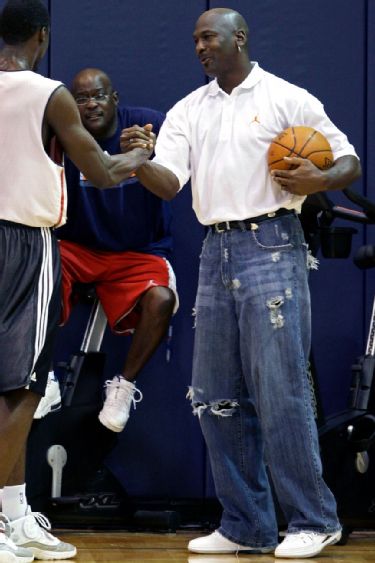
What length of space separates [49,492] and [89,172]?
1.64 meters

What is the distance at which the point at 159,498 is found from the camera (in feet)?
17.4

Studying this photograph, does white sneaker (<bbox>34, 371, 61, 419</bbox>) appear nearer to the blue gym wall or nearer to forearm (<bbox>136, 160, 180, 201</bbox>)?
the blue gym wall

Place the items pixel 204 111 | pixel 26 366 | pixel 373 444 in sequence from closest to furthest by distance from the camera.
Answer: pixel 26 366
pixel 204 111
pixel 373 444

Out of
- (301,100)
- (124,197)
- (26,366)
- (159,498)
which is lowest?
(159,498)

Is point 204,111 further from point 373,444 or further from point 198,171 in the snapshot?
point 373,444

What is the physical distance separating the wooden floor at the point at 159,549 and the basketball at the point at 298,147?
4.55 feet

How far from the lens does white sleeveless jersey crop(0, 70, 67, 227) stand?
375 cm

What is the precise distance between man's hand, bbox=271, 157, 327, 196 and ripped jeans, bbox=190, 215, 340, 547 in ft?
0.52

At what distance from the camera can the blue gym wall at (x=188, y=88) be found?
534cm

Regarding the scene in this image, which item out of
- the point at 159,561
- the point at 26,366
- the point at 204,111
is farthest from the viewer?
the point at 204,111

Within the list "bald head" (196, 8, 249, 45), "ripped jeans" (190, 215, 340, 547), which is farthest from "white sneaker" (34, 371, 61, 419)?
"bald head" (196, 8, 249, 45)

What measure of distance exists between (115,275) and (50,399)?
63cm

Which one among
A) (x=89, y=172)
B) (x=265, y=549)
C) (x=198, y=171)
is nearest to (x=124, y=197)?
(x=198, y=171)

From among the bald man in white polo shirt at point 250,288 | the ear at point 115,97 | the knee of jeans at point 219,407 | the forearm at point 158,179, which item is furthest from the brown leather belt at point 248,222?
the ear at point 115,97
